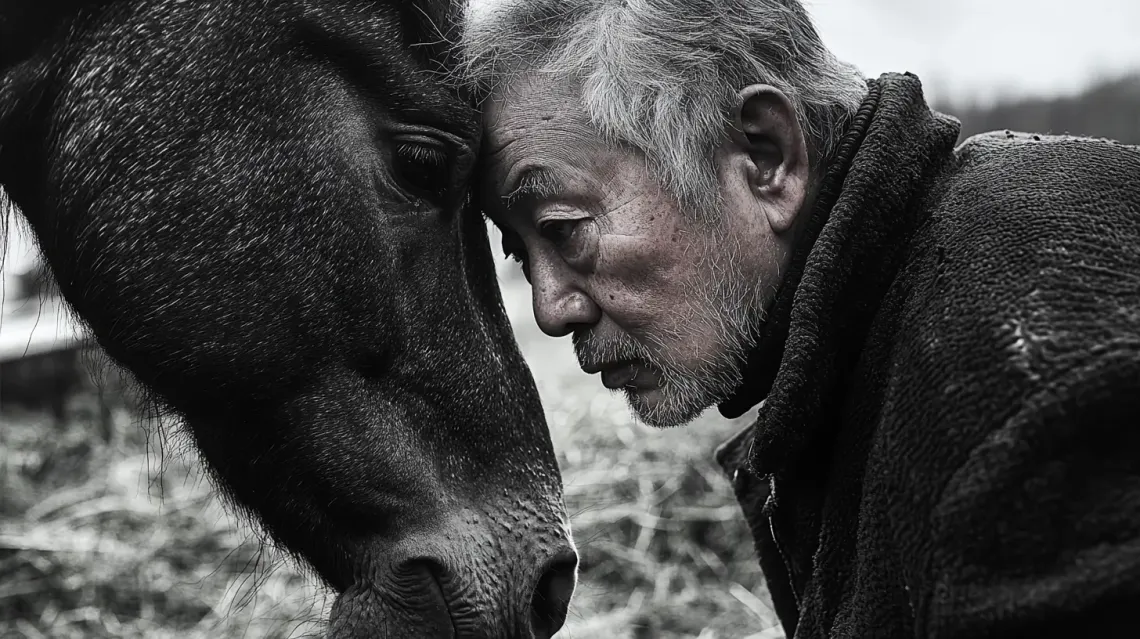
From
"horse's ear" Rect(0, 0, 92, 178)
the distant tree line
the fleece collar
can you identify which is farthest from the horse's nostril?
the distant tree line

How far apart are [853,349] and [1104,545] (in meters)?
0.46

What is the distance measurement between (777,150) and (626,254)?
27 cm

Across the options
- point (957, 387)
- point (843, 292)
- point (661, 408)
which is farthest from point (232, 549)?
point (957, 387)

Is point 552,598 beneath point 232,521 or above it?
above

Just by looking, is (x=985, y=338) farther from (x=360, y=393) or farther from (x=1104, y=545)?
(x=360, y=393)

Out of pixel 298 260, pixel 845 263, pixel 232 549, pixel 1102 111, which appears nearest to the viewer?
pixel 845 263

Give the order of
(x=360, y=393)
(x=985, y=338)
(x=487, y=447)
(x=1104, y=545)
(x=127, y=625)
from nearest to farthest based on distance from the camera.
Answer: (x=1104, y=545) < (x=985, y=338) < (x=360, y=393) < (x=487, y=447) < (x=127, y=625)

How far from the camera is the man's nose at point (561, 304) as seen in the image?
1563 mm

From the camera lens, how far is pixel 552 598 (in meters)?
1.54

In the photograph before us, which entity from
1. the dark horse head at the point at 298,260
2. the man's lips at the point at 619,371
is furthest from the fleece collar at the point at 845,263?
the dark horse head at the point at 298,260

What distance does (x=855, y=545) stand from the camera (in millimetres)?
1300

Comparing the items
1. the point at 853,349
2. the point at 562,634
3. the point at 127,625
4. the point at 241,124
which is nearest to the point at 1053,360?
the point at 853,349

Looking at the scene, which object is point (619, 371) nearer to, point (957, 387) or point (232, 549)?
point (957, 387)

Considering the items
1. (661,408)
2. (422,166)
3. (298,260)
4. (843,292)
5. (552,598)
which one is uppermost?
(843,292)
